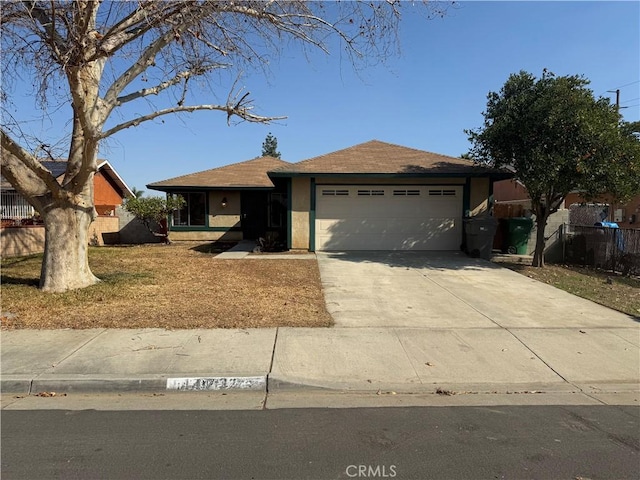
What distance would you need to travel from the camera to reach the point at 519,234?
15.4 meters

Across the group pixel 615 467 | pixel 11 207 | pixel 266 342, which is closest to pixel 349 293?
pixel 266 342

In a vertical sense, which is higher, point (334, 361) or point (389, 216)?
point (389, 216)

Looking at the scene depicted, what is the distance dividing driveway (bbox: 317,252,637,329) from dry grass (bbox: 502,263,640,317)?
402 mm

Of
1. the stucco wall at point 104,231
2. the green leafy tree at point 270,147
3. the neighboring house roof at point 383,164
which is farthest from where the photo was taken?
the green leafy tree at point 270,147

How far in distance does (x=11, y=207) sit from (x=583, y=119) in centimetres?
2393

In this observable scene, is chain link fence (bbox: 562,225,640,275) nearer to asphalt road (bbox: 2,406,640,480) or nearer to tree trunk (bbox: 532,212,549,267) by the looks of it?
tree trunk (bbox: 532,212,549,267)

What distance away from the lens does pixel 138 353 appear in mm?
5512

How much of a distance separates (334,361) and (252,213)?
1611cm

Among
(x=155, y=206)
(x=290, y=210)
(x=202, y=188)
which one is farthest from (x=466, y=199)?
(x=155, y=206)

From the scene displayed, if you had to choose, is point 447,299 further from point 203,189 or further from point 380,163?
point 203,189

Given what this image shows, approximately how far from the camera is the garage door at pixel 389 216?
15477mm

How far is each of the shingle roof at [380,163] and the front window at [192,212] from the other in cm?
661

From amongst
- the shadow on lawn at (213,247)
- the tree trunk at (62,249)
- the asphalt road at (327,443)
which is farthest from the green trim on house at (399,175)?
the asphalt road at (327,443)

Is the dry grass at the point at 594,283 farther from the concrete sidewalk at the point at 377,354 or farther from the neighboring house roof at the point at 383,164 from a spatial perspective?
the neighboring house roof at the point at 383,164
